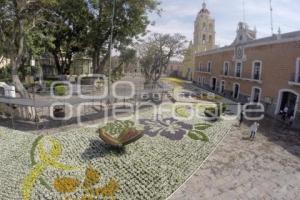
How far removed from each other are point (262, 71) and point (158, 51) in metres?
16.9

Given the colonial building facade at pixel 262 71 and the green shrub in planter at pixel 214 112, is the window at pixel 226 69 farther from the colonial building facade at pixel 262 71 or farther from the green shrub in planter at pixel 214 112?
the green shrub in planter at pixel 214 112

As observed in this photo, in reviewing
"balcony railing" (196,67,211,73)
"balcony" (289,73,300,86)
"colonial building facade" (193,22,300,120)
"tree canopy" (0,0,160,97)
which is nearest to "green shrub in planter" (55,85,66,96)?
"tree canopy" (0,0,160,97)

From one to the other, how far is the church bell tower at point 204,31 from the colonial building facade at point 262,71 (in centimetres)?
1353

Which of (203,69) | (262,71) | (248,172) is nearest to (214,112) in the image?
(262,71)

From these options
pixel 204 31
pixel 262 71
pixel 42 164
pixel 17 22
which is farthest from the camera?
pixel 204 31

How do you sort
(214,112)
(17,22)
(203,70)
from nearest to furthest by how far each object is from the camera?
(17,22), (214,112), (203,70)

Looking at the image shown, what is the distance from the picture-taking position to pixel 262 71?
24.0m

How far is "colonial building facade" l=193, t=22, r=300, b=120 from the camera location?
65.5 feet

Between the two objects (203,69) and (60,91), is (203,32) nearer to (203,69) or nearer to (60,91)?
(203,69)

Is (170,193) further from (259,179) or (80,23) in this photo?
(80,23)

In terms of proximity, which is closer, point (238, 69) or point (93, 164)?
point (93, 164)

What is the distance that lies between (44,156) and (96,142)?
8.38ft

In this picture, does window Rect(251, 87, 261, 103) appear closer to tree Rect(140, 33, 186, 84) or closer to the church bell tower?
tree Rect(140, 33, 186, 84)

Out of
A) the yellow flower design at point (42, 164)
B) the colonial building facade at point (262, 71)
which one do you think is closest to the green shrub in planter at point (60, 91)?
the yellow flower design at point (42, 164)
